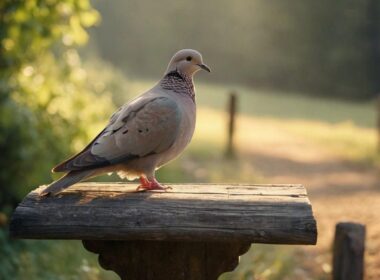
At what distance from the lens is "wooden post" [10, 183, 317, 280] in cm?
315

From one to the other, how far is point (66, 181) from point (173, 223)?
1.97 feet

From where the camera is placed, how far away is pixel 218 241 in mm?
3199

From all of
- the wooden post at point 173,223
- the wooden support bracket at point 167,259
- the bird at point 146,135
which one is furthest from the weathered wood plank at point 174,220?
the bird at point 146,135

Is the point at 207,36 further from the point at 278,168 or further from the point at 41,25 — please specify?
the point at 41,25

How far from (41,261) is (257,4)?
25355 mm

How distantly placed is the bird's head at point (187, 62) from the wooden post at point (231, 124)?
9976mm

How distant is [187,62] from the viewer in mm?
3871

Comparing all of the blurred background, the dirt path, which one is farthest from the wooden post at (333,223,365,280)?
the dirt path

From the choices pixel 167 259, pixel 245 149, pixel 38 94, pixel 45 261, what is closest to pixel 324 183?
pixel 245 149

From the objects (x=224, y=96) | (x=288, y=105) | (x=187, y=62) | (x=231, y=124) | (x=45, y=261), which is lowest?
(x=45, y=261)

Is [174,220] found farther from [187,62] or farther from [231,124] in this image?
[231,124]

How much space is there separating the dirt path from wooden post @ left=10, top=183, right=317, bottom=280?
11.1 ft

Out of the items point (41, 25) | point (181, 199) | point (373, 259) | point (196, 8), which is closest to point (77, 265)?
point (41, 25)

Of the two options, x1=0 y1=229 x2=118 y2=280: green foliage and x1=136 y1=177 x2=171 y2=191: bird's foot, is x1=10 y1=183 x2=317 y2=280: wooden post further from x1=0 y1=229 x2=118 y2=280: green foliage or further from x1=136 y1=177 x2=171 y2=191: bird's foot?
x1=0 y1=229 x2=118 y2=280: green foliage
